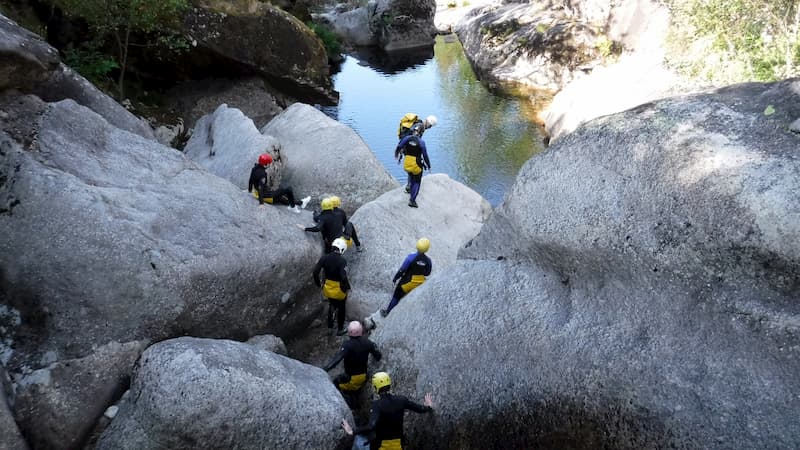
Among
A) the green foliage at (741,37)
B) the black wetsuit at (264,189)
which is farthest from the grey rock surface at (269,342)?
the green foliage at (741,37)

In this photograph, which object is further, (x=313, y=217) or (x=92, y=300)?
(x=313, y=217)

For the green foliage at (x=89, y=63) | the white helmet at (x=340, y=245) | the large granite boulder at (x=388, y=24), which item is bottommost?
the large granite boulder at (x=388, y=24)

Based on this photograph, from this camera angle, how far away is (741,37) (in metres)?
14.7

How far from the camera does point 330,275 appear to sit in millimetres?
11242

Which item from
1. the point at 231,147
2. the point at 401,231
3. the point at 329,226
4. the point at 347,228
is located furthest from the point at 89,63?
the point at 401,231

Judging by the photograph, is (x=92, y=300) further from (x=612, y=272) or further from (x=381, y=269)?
(x=612, y=272)

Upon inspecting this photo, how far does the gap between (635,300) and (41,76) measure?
1126 centimetres

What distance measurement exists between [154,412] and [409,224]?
7.85 meters

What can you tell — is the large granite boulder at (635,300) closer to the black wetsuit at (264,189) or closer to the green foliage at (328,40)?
the black wetsuit at (264,189)

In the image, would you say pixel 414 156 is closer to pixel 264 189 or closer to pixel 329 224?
pixel 329 224

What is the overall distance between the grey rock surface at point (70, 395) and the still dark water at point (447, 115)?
14826mm

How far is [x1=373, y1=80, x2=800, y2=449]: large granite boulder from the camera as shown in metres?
6.67

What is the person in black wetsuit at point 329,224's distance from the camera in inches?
485

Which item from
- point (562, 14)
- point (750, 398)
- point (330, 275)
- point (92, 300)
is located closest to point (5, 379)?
point (92, 300)
